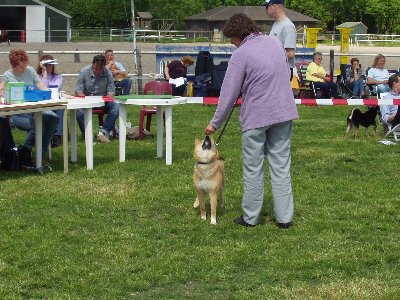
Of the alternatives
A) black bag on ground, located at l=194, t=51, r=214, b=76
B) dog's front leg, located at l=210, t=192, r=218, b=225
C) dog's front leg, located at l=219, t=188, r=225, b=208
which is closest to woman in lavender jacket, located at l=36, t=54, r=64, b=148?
dog's front leg, located at l=219, t=188, r=225, b=208

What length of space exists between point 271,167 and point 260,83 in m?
0.77

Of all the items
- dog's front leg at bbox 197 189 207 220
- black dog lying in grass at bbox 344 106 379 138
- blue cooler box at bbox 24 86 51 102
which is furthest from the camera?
black dog lying in grass at bbox 344 106 379 138

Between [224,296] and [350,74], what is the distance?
15.5 m

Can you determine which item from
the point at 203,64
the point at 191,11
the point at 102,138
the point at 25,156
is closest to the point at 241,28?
the point at 25,156

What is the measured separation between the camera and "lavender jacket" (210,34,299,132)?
7.55 meters

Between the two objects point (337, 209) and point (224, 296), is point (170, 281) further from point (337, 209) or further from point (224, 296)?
point (337, 209)

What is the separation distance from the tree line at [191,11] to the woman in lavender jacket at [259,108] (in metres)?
77.2

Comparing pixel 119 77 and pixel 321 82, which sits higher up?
pixel 119 77

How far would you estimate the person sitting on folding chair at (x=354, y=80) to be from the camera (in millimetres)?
20342

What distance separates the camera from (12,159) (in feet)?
35.4

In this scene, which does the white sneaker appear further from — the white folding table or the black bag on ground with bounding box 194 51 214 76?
the black bag on ground with bounding box 194 51 214 76

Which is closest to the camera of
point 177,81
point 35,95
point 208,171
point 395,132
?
point 208,171

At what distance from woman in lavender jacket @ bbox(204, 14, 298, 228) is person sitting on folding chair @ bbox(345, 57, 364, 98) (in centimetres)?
1269

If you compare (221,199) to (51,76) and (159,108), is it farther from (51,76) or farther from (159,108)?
(51,76)
